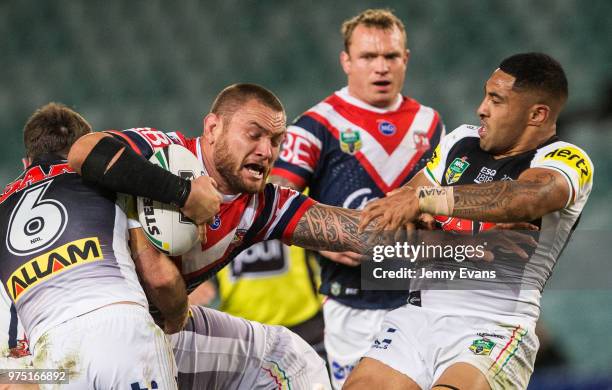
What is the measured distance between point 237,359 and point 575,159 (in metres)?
1.64

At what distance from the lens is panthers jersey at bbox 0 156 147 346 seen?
3264 millimetres

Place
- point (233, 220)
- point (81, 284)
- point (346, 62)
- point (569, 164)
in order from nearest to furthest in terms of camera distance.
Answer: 1. point (81, 284)
2. point (569, 164)
3. point (233, 220)
4. point (346, 62)

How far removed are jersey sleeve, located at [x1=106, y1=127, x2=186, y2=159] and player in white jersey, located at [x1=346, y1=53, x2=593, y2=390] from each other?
0.87m

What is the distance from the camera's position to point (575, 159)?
3514 millimetres

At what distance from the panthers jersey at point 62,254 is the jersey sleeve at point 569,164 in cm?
161

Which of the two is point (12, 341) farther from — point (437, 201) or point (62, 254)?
point (437, 201)

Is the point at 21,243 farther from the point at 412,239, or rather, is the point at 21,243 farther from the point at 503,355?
the point at 503,355

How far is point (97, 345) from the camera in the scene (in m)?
3.17

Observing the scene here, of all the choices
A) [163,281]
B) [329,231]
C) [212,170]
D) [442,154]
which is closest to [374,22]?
[442,154]

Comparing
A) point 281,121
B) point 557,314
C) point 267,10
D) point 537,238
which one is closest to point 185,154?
point 281,121

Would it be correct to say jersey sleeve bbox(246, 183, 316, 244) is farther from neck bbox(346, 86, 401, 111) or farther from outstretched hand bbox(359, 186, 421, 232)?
neck bbox(346, 86, 401, 111)

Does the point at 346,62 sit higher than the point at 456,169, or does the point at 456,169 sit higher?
the point at 346,62

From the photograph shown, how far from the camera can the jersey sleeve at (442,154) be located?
12.6 ft

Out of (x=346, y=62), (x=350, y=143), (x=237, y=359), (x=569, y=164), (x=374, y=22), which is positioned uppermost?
(x=374, y=22)
